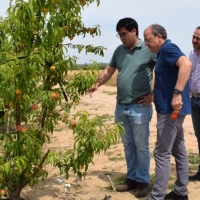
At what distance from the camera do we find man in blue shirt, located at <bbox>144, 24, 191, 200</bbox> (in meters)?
3.47

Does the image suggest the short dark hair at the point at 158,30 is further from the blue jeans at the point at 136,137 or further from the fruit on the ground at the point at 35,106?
the fruit on the ground at the point at 35,106

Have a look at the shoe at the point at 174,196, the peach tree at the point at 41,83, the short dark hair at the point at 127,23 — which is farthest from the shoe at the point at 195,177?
the short dark hair at the point at 127,23

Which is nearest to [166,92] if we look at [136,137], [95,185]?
[136,137]

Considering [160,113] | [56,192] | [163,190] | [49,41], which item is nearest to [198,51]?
[160,113]

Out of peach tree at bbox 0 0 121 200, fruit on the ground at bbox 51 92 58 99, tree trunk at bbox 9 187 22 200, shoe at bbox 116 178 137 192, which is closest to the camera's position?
peach tree at bbox 0 0 121 200

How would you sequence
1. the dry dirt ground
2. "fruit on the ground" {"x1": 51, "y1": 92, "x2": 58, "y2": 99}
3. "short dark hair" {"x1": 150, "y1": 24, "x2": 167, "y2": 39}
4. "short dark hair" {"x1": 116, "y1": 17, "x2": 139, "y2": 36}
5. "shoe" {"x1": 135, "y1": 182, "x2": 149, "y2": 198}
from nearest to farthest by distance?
"fruit on the ground" {"x1": 51, "y1": 92, "x2": 58, "y2": 99}, "short dark hair" {"x1": 150, "y1": 24, "x2": 167, "y2": 39}, "short dark hair" {"x1": 116, "y1": 17, "x2": 139, "y2": 36}, "shoe" {"x1": 135, "y1": 182, "x2": 149, "y2": 198}, the dry dirt ground

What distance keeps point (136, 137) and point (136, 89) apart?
528mm

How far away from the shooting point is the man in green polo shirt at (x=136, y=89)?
4098mm

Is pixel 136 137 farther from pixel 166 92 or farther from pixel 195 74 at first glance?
pixel 195 74

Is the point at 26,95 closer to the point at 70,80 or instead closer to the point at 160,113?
the point at 70,80

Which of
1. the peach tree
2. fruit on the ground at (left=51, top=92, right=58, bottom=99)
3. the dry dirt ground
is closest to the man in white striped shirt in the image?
the dry dirt ground

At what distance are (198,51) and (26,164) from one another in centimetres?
235

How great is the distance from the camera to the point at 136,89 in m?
4.14

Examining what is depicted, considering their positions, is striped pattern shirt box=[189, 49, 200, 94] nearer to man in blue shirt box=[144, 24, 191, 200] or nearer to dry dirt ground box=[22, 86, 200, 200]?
man in blue shirt box=[144, 24, 191, 200]
